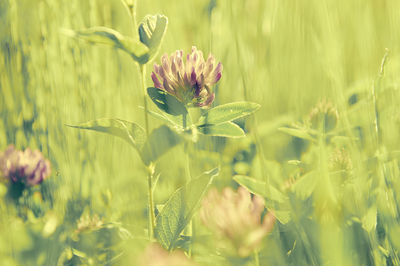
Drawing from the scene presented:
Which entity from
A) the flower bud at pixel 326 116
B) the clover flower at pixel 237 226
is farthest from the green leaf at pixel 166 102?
the flower bud at pixel 326 116

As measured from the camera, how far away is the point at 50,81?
63 cm

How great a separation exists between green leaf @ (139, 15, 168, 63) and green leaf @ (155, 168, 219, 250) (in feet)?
0.38

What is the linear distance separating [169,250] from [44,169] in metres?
0.33

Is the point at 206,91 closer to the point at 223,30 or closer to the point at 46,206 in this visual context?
the point at 46,206

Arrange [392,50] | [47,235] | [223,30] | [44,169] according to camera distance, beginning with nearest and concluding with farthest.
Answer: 1. [47,235]
2. [392,50]
3. [44,169]
4. [223,30]

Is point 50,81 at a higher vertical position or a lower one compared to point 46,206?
higher

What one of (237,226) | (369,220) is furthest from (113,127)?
(369,220)

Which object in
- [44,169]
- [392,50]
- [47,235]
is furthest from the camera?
[44,169]

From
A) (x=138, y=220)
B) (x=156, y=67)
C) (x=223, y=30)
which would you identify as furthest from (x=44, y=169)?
(x=223, y=30)

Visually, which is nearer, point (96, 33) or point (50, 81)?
point (96, 33)

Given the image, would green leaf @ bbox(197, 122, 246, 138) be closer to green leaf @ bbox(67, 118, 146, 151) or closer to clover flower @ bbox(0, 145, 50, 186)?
green leaf @ bbox(67, 118, 146, 151)

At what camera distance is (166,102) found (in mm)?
424

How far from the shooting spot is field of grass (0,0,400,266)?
348 millimetres

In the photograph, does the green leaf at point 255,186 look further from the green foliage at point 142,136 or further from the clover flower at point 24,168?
the clover flower at point 24,168
